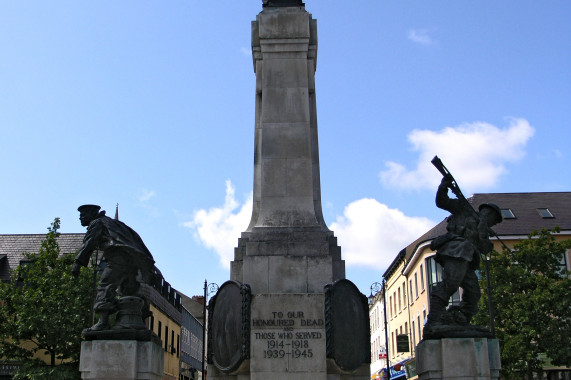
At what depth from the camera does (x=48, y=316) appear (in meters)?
29.9

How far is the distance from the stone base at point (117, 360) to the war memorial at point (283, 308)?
2cm

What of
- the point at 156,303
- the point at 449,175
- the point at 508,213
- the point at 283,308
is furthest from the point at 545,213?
the point at 283,308

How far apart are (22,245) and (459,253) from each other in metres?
44.1

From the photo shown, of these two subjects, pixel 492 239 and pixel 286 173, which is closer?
pixel 286 173

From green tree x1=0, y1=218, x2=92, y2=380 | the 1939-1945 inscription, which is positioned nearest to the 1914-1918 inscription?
the 1939-1945 inscription

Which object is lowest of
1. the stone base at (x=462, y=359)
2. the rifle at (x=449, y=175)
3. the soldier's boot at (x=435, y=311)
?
the stone base at (x=462, y=359)

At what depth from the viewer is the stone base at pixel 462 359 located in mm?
10836

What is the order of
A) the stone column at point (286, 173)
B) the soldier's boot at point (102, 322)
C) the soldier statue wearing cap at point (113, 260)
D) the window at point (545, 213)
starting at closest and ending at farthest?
the soldier's boot at point (102, 322)
the soldier statue wearing cap at point (113, 260)
the stone column at point (286, 173)
the window at point (545, 213)

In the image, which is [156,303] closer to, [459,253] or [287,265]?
[287,265]

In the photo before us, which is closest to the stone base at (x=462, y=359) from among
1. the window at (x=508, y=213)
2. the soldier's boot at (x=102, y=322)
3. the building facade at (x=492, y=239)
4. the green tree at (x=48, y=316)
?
the soldier's boot at (x=102, y=322)

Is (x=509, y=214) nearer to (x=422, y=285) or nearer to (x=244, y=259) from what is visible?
(x=422, y=285)

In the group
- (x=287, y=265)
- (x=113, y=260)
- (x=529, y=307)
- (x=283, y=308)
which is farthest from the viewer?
(x=529, y=307)

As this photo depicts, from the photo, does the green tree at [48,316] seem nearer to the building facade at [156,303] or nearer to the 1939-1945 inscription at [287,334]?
the building facade at [156,303]

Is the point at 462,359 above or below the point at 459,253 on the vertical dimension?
below
